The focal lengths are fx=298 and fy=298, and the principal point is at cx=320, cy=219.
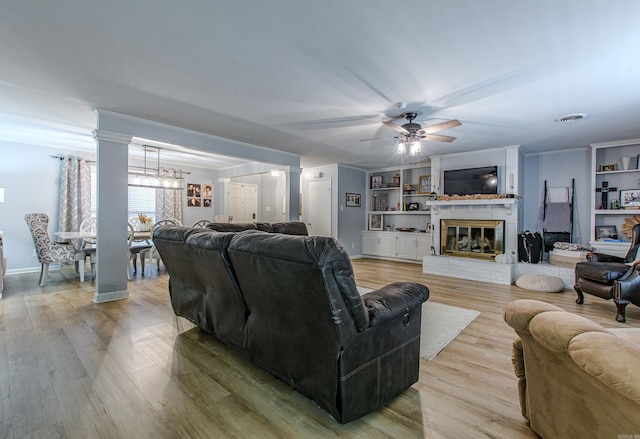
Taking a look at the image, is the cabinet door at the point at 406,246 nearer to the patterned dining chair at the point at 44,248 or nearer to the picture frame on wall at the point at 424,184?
the picture frame on wall at the point at 424,184

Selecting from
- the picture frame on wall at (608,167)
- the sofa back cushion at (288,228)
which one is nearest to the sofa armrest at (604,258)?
the picture frame on wall at (608,167)

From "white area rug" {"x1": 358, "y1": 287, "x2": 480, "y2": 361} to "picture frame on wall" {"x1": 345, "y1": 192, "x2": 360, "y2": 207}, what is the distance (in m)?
4.16

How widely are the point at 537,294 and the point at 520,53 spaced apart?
11.7 feet

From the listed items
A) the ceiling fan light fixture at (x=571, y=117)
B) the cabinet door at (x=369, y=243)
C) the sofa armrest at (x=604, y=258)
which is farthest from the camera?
the cabinet door at (x=369, y=243)

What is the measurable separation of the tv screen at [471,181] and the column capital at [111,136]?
221 inches

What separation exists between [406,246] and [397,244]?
0.78 ft

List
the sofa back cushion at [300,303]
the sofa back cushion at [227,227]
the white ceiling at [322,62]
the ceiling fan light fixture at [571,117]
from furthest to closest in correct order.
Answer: the sofa back cushion at [227,227] → the ceiling fan light fixture at [571,117] → the white ceiling at [322,62] → the sofa back cushion at [300,303]

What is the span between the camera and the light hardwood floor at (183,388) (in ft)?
5.13

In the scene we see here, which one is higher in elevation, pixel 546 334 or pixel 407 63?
pixel 407 63

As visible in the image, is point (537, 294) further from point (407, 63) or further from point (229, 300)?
point (229, 300)

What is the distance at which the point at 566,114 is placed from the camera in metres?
3.67

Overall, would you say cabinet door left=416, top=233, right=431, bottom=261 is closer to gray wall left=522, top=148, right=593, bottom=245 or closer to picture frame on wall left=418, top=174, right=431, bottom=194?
picture frame on wall left=418, top=174, right=431, bottom=194

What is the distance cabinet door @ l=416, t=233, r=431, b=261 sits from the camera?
682 cm

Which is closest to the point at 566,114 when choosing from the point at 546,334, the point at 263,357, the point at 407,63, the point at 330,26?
the point at 407,63
